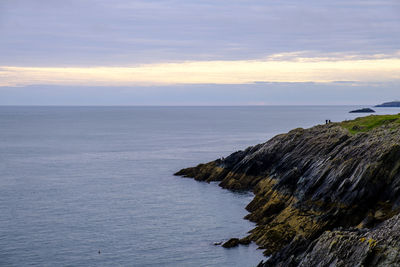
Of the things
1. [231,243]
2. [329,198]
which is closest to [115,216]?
[231,243]

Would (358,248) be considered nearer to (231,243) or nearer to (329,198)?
(329,198)

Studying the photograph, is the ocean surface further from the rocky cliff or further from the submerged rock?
the rocky cliff

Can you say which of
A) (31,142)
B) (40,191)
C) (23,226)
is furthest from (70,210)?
(31,142)

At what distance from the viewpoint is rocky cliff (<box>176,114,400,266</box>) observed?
27.2 metres

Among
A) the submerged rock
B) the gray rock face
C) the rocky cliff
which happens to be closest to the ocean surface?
the submerged rock

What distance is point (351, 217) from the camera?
38.8 metres

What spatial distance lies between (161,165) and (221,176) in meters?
23.4

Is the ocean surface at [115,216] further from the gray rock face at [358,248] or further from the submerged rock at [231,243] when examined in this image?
the gray rock face at [358,248]

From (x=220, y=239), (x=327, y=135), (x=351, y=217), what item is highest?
(x=327, y=135)

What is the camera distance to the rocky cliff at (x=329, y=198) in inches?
1071

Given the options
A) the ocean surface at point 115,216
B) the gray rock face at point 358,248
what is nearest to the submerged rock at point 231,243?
the ocean surface at point 115,216

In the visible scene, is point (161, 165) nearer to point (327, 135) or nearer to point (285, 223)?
point (327, 135)

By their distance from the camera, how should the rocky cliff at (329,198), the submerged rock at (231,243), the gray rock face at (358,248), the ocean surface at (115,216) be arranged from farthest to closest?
the submerged rock at (231,243), the ocean surface at (115,216), the rocky cliff at (329,198), the gray rock face at (358,248)

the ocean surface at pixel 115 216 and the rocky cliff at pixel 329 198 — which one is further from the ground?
the rocky cliff at pixel 329 198
